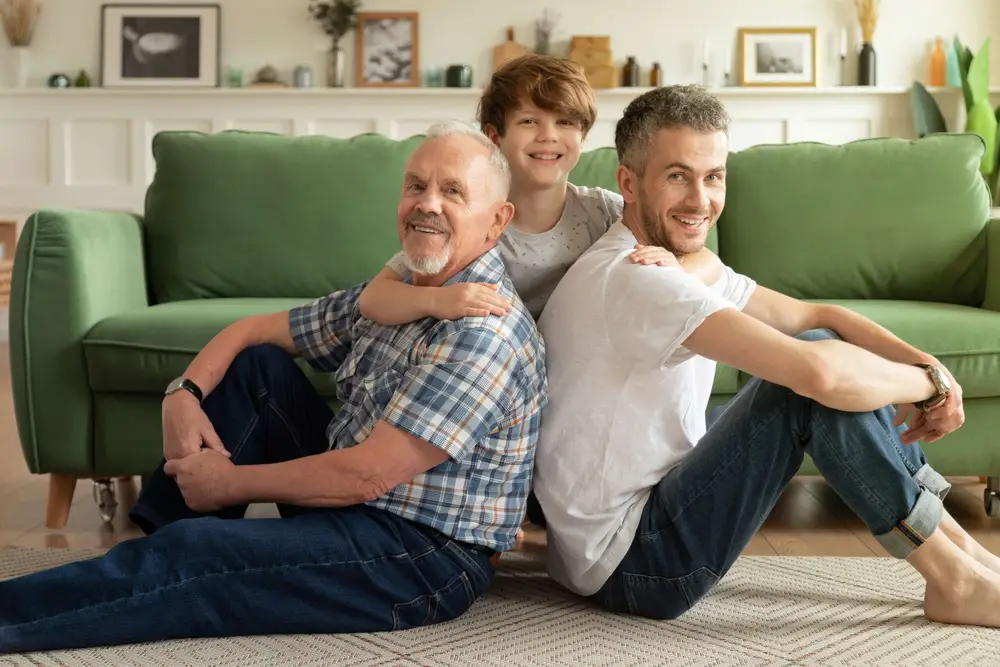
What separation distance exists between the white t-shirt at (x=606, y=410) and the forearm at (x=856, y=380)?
0.19 metres

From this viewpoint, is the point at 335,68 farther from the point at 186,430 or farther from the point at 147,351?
the point at 186,430

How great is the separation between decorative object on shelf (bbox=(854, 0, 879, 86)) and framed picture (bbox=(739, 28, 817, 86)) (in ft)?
0.85

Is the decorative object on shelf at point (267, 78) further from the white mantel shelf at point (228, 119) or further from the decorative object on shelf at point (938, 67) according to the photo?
the decorative object on shelf at point (938, 67)

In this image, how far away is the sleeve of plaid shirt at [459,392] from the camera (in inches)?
57.8

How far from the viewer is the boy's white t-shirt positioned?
1.94 metres

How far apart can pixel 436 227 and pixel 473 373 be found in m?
0.24

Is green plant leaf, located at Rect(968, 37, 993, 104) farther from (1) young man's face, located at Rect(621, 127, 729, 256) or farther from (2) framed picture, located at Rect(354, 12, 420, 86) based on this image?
(1) young man's face, located at Rect(621, 127, 729, 256)

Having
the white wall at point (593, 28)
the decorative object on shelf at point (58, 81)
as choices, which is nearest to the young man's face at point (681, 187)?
the white wall at point (593, 28)

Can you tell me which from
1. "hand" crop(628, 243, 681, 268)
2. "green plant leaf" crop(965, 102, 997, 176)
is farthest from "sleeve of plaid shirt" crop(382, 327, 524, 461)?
"green plant leaf" crop(965, 102, 997, 176)

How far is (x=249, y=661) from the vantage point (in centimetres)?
147

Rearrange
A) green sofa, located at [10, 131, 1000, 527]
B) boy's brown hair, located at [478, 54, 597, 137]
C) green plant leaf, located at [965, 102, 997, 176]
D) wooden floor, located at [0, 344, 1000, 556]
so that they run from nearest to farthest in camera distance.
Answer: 1. boy's brown hair, located at [478, 54, 597, 137]
2. wooden floor, located at [0, 344, 1000, 556]
3. green sofa, located at [10, 131, 1000, 527]
4. green plant leaf, located at [965, 102, 997, 176]

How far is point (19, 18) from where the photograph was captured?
601 cm

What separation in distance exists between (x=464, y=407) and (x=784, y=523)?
119 cm

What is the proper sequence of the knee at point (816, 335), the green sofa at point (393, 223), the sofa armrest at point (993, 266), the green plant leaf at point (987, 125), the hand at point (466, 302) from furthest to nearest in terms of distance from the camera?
the green plant leaf at point (987, 125) → the green sofa at point (393, 223) → the sofa armrest at point (993, 266) → the knee at point (816, 335) → the hand at point (466, 302)
